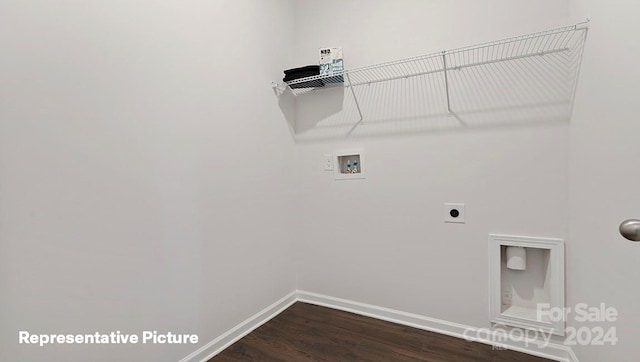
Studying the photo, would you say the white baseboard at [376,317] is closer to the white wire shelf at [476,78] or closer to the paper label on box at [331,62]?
the white wire shelf at [476,78]

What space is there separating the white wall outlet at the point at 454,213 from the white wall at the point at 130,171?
132cm

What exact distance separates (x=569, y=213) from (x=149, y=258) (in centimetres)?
227

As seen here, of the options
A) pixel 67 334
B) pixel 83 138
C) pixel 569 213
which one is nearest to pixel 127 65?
pixel 83 138

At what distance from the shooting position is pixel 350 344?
1785 mm

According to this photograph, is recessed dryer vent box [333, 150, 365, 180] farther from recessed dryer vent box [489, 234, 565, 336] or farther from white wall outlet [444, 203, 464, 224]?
recessed dryer vent box [489, 234, 565, 336]

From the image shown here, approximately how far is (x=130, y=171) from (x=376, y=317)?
1884mm

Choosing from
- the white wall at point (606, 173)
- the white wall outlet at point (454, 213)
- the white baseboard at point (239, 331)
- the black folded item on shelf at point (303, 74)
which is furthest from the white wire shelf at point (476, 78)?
the white baseboard at point (239, 331)

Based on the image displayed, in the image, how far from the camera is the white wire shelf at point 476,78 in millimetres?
1572

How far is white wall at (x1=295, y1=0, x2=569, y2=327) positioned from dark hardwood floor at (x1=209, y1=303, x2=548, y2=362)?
0.18 meters

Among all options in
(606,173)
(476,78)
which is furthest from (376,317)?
(476,78)

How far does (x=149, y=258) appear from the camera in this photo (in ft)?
4.58

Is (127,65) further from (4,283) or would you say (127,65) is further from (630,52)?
(630,52)

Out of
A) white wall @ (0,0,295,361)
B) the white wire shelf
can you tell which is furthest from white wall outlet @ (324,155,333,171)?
white wall @ (0,0,295,361)

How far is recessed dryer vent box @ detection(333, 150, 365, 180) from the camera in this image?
218cm
